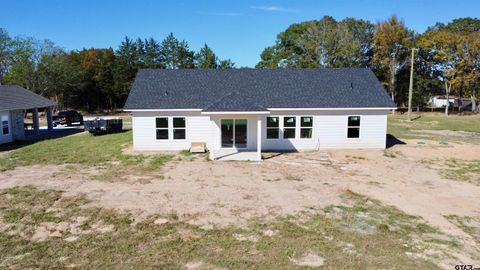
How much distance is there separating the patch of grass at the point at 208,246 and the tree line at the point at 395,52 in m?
45.6

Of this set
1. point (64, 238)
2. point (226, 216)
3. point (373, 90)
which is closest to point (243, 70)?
point (373, 90)

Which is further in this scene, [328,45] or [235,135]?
[328,45]

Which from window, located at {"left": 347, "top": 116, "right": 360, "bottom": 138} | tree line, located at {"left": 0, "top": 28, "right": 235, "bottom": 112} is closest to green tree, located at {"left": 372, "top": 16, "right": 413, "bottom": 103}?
tree line, located at {"left": 0, "top": 28, "right": 235, "bottom": 112}

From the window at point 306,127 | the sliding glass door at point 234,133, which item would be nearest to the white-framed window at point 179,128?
the sliding glass door at point 234,133

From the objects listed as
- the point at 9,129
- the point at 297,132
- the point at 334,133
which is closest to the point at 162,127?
the point at 297,132

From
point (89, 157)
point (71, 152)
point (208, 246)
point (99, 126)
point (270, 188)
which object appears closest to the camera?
point (208, 246)

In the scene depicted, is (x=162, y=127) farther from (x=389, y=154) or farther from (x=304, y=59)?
(x=304, y=59)

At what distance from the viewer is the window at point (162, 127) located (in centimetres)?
2061

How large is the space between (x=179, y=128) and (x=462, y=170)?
591 inches

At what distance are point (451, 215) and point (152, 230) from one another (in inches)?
342

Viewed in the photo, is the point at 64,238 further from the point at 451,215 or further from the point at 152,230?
the point at 451,215

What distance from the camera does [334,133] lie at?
68.9 feet

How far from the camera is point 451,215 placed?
33.4 feet

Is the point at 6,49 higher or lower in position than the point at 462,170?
higher
